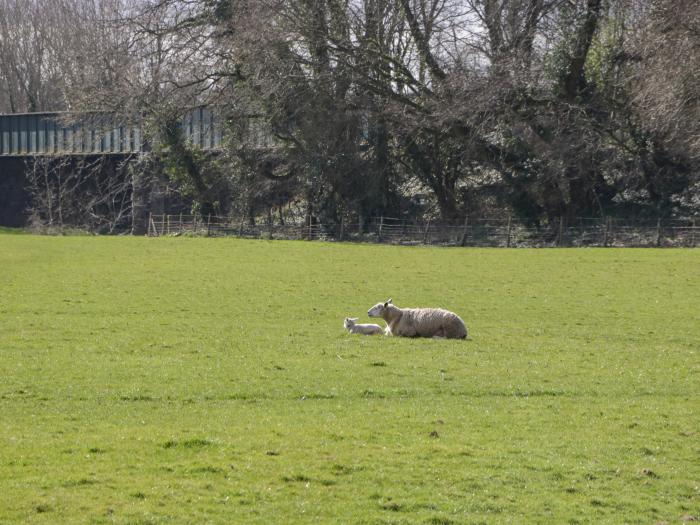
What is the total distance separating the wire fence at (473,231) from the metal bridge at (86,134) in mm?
5237

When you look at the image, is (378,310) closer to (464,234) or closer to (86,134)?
(464,234)

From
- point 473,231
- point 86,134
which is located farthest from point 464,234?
point 86,134

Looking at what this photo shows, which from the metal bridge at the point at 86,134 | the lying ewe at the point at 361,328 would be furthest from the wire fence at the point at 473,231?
the lying ewe at the point at 361,328

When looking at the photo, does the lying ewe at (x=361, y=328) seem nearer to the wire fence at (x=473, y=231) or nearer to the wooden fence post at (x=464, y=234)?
the wire fence at (x=473, y=231)

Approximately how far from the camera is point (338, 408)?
1455 centimetres

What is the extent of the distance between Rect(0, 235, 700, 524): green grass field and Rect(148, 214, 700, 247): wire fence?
21.3m

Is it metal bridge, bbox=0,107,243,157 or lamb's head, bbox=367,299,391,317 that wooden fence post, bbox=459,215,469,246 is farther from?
lamb's head, bbox=367,299,391,317

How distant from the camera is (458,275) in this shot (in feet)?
119

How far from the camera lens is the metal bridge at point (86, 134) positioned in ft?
208

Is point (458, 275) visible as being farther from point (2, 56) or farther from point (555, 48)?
point (2, 56)

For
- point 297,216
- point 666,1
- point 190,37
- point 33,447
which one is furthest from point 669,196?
point 33,447

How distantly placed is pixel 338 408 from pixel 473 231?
42771mm

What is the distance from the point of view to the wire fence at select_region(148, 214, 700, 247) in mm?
51969

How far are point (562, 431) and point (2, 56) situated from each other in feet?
351
